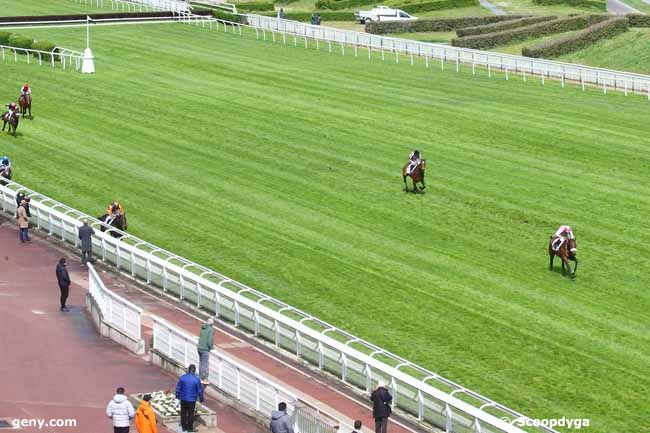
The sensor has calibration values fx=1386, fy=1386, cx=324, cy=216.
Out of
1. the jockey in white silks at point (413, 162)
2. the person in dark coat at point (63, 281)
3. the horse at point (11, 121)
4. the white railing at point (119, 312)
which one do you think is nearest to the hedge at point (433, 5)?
the horse at point (11, 121)

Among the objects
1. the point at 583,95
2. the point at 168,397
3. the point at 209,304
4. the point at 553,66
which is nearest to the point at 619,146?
the point at 583,95

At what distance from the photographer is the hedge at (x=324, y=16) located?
7125 cm

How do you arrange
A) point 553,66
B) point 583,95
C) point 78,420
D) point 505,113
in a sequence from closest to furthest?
point 78,420 → point 505,113 → point 583,95 → point 553,66

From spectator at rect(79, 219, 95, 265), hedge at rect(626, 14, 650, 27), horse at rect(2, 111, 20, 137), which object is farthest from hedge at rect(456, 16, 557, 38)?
spectator at rect(79, 219, 95, 265)

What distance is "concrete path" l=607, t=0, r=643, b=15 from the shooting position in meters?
73.1

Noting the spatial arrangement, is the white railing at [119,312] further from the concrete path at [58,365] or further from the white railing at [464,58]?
the white railing at [464,58]

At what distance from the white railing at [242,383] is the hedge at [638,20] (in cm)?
4318

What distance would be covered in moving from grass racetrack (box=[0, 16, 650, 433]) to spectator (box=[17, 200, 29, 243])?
2481 mm

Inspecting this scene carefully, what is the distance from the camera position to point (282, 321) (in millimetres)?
22281

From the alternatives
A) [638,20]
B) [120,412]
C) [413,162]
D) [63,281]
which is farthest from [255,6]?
[120,412]

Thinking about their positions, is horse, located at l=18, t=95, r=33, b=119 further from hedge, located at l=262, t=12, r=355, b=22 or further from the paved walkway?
hedge, located at l=262, t=12, r=355, b=22

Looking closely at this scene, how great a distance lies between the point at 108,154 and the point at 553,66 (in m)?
19.1

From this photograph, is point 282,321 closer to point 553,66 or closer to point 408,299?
point 408,299

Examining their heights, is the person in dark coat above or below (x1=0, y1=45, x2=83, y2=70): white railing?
above
